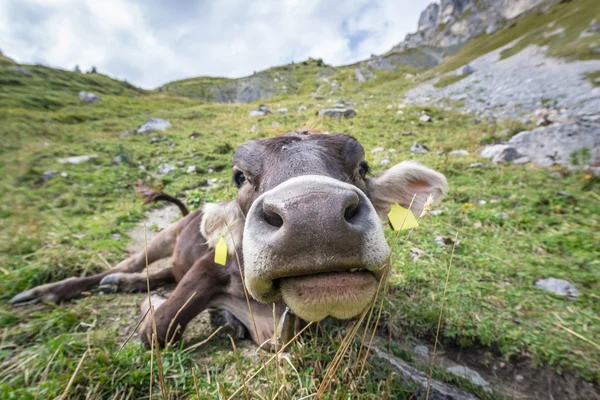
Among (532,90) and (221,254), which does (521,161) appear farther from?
(532,90)

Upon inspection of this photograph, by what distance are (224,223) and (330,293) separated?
2162 millimetres

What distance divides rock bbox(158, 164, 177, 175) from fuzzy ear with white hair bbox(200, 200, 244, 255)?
7429 millimetres

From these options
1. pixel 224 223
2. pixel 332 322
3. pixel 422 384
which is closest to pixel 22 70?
pixel 224 223

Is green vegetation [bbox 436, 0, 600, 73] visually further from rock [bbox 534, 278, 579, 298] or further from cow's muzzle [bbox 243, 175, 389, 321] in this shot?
cow's muzzle [bbox 243, 175, 389, 321]

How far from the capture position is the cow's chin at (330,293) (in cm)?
149

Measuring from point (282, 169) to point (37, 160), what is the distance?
42.1 feet

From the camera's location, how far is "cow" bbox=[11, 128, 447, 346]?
4.78 feet

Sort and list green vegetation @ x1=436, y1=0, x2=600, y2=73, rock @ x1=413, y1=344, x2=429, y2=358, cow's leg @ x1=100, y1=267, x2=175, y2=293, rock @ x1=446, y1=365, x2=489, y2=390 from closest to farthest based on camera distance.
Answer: rock @ x1=446, y1=365, x2=489, y2=390, rock @ x1=413, y1=344, x2=429, y2=358, cow's leg @ x1=100, y1=267, x2=175, y2=293, green vegetation @ x1=436, y1=0, x2=600, y2=73

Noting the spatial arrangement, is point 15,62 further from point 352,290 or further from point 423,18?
point 423,18

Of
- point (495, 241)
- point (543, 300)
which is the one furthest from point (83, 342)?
point (495, 241)

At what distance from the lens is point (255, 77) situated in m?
71.1

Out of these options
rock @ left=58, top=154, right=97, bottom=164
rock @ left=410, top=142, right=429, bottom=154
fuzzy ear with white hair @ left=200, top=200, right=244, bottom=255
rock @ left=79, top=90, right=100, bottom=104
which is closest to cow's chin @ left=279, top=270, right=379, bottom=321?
fuzzy ear with white hair @ left=200, top=200, right=244, bottom=255

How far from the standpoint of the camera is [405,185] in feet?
10.5

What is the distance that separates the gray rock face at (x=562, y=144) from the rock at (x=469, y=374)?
22.2 ft
